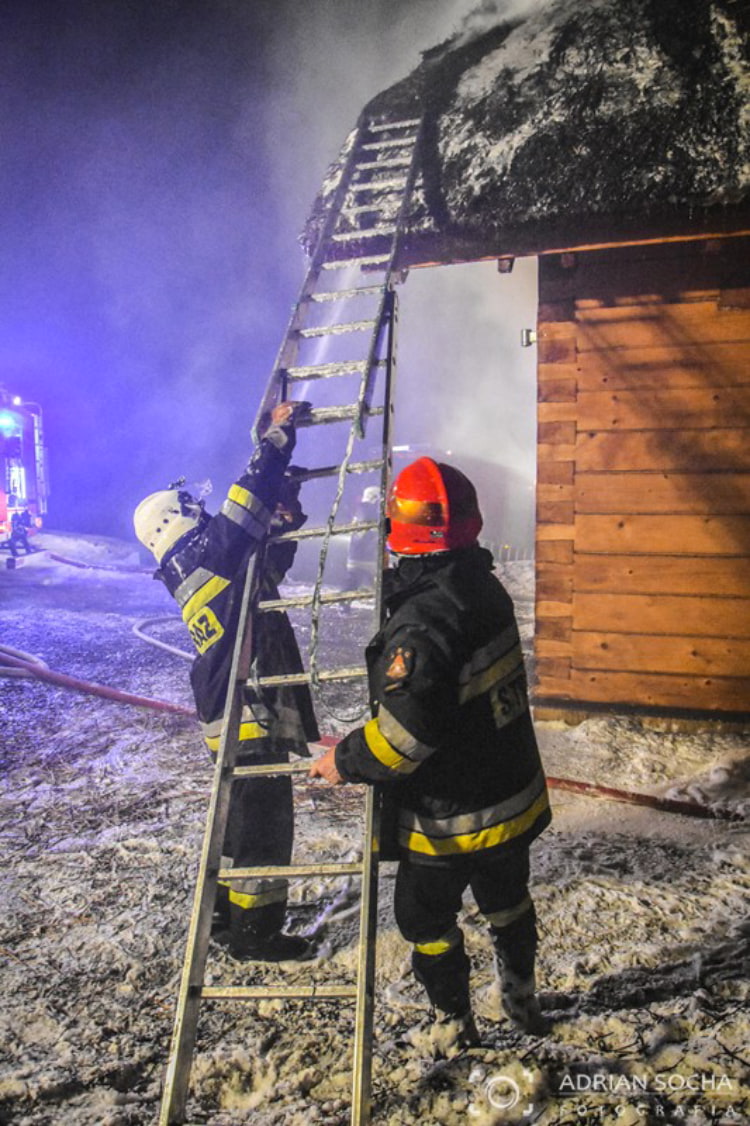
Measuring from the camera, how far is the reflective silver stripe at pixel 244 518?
2789 mm

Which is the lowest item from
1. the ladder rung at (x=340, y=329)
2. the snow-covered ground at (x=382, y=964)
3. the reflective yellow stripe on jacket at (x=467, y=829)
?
the snow-covered ground at (x=382, y=964)

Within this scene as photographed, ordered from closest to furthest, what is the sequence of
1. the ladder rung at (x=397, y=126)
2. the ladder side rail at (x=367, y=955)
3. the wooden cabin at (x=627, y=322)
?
1. the ladder side rail at (x=367, y=955)
2. the wooden cabin at (x=627, y=322)
3. the ladder rung at (x=397, y=126)

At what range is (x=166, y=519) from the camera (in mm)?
3211

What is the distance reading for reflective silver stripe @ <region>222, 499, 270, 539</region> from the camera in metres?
2.79

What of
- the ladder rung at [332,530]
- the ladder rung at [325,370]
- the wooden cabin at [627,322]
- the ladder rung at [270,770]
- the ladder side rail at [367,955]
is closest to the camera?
the ladder side rail at [367,955]

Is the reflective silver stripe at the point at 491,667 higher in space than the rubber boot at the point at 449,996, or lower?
higher

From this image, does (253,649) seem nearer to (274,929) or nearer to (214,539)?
(214,539)

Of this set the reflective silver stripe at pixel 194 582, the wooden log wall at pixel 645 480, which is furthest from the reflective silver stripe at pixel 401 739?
the wooden log wall at pixel 645 480

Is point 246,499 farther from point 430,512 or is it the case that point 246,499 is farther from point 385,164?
point 385,164

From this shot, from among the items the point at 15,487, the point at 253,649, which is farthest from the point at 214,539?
the point at 15,487

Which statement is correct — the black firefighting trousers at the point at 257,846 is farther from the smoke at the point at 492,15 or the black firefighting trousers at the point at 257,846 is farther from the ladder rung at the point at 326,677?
the smoke at the point at 492,15

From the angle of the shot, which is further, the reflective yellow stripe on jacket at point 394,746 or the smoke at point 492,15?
the smoke at point 492,15

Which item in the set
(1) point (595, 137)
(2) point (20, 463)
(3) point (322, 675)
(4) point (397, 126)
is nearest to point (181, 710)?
(3) point (322, 675)

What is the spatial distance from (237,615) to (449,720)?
141 centimetres
